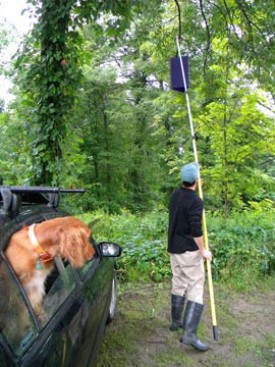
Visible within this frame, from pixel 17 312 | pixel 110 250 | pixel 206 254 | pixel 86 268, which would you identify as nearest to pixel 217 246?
pixel 206 254

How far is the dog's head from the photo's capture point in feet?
7.77

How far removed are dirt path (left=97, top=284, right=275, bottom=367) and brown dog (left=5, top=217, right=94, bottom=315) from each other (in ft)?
6.22

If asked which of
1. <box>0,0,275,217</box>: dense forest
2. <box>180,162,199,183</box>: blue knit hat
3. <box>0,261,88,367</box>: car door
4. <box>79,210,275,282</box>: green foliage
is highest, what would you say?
<box>0,0,275,217</box>: dense forest

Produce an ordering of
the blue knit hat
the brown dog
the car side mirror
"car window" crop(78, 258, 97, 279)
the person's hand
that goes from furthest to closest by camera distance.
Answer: the blue knit hat, the person's hand, the car side mirror, "car window" crop(78, 258, 97, 279), the brown dog

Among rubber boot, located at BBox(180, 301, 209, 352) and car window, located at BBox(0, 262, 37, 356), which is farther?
rubber boot, located at BBox(180, 301, 209, 352)

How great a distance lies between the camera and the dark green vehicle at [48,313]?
6.52ft

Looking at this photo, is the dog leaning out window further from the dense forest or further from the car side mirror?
the dense forest

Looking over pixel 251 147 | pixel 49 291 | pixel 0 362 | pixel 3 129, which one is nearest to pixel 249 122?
pixel 251 147

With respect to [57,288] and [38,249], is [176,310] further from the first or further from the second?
[38,249]

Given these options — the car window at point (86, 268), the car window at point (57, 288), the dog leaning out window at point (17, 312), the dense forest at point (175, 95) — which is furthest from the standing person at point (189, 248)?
the dense forest at point (175, 95)

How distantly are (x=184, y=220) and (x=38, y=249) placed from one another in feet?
7.65

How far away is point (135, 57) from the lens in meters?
22.1

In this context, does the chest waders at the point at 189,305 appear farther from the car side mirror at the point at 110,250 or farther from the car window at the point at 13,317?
the car window at the point at 13,317

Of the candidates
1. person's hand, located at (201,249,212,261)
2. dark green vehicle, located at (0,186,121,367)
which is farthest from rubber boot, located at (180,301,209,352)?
dark green vehicle, located at (0,186,121,367)
